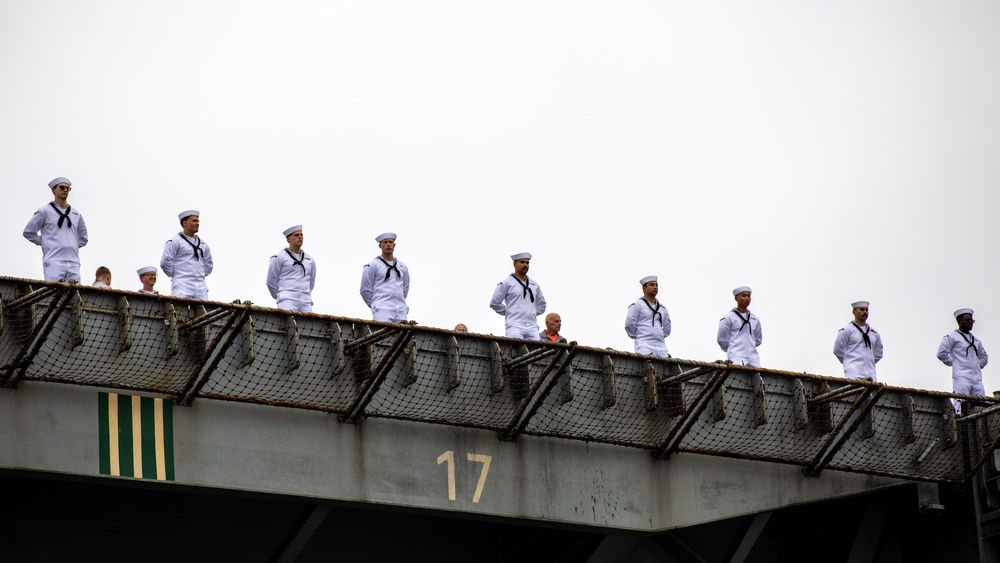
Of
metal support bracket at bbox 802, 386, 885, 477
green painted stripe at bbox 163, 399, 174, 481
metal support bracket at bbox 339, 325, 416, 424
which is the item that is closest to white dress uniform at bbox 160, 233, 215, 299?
green painted stripe at bbox 163, 399, 174, 481

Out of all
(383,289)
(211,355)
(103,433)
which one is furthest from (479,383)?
(103,433)

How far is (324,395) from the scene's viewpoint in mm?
18594

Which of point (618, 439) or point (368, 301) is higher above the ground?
point (368, 301)

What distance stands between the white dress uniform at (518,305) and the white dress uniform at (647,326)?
1.84 metres

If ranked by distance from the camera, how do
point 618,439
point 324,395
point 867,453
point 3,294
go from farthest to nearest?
point 867,453 → point 618,439 → point 324,395 → point 3,294

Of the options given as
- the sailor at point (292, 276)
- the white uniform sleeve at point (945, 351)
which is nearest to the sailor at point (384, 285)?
the sailor at point (292, 276)

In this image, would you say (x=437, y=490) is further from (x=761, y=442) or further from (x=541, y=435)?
(x=761, y=442)

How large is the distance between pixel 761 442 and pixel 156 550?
8.88m

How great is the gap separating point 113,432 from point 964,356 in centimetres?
1459

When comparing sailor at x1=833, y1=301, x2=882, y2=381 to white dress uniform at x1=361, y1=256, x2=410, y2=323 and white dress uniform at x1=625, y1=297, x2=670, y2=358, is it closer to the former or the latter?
white dress uniform at x1=625, y1=297, x2=670, y2=358

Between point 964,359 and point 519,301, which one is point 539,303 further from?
point 964,359

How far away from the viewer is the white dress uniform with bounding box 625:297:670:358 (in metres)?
22.7

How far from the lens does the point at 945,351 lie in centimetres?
2444

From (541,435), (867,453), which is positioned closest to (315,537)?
(541,435)
